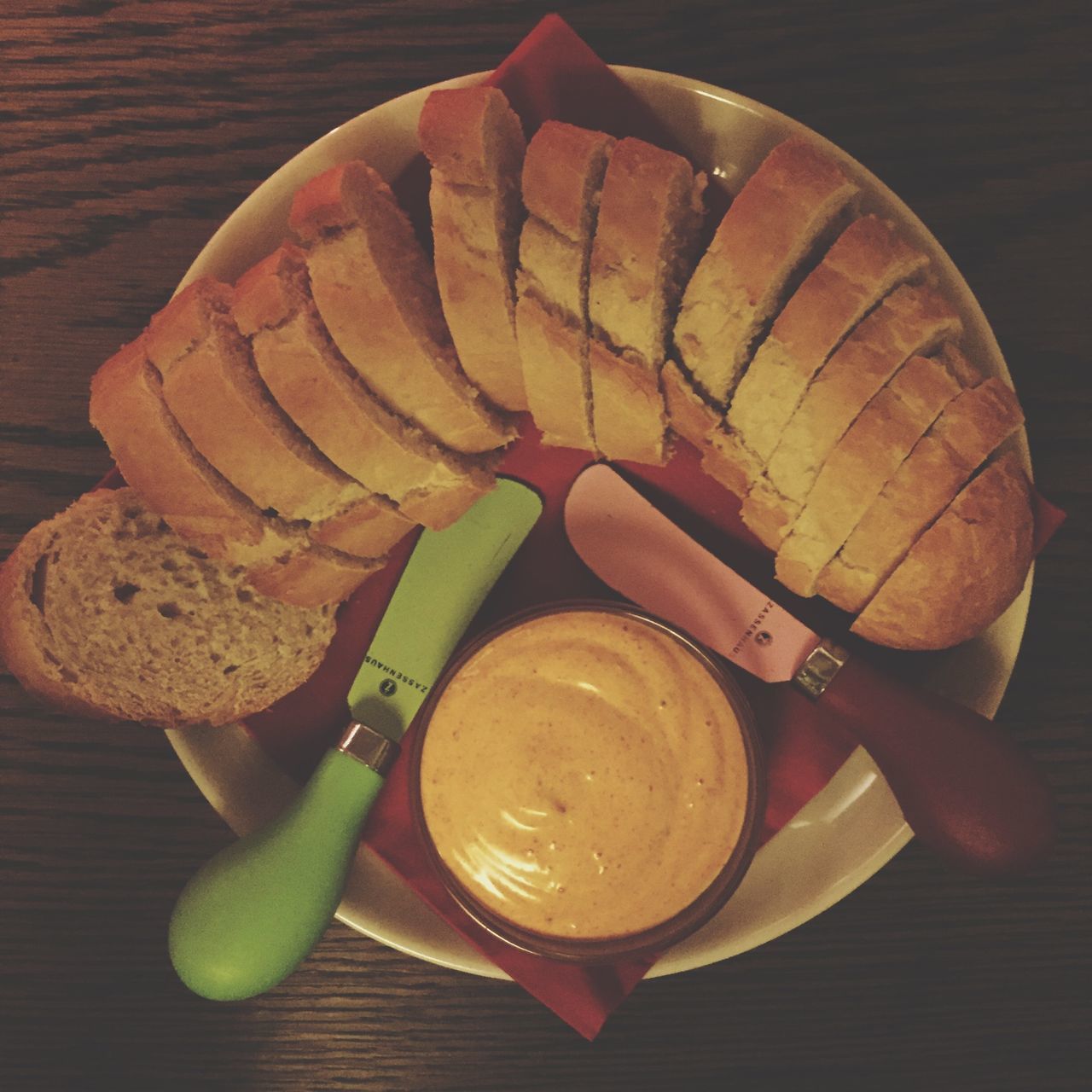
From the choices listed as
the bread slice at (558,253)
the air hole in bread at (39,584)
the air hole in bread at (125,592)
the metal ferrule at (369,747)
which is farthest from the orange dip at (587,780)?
the air hole in bread at (39,584)

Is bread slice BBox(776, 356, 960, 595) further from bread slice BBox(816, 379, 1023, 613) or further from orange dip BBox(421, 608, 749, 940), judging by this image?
orange dip BBox(421, 608, 749, 940)

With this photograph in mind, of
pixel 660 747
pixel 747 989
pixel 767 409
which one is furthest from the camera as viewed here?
pixel 747 989

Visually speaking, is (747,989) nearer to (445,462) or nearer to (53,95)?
(445,462)

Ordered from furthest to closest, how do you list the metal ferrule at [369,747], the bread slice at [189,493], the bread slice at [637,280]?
the metal ferrule at [369,747] < the bread slice at [189,493] < the bread slice at [637,280]

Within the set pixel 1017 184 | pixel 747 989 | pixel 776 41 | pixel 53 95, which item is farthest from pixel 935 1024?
pixel 53 95

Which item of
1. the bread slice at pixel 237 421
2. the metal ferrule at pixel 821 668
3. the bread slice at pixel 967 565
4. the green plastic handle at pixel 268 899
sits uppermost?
the bread slice at pixel 967 565

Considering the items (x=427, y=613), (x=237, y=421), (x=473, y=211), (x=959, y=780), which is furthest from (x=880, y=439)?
(x=237, y=421)

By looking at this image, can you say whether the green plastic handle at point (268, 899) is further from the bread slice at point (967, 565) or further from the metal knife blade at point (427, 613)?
the bread slice at point (967, 565)
